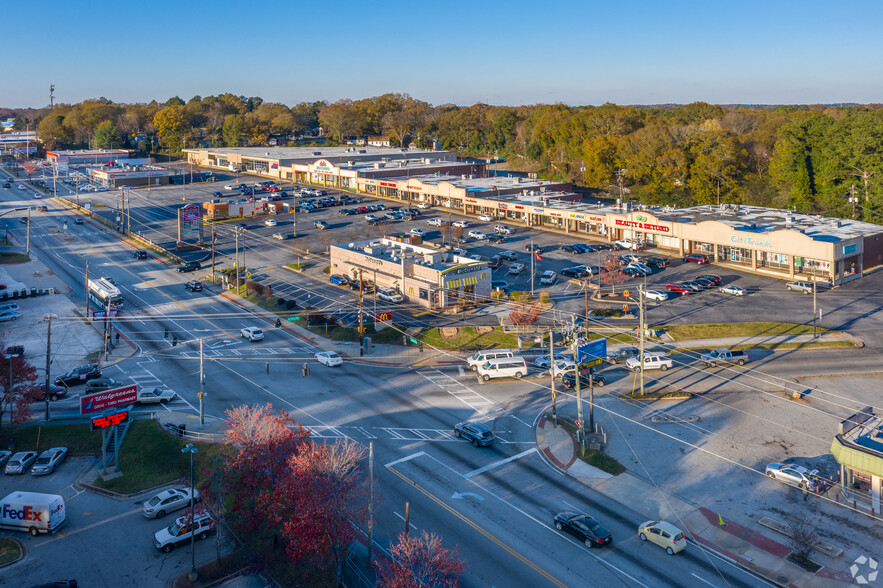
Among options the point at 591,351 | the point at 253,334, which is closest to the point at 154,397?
the point at 253,334

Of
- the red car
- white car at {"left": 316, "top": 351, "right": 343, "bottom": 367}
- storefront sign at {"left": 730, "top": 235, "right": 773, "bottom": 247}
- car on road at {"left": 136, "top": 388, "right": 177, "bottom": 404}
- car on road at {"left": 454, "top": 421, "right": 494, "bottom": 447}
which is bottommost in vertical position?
car on road at {"left": 454, "top": 421, "right": 494, "bottom": 447}

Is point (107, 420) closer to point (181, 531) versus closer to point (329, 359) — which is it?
point (181, 531)

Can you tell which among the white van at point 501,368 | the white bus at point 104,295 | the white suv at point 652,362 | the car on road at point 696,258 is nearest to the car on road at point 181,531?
the white van at point 501,368

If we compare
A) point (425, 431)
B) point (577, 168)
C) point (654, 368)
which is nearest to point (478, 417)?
point (425, 431)

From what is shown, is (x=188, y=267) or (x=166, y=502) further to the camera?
(x=188, y=267)

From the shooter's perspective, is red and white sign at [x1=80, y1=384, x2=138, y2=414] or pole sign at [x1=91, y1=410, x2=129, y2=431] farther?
red and white sign at [x1=80, y1=384, x2=138, y2=414]

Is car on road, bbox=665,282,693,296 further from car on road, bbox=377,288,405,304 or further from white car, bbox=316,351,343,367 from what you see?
white car, bbox=316,351,343,367

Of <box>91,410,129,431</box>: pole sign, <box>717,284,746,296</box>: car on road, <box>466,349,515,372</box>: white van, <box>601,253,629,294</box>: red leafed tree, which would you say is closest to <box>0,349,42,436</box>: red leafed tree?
<box>91,410,129,431</box>: pole sign
